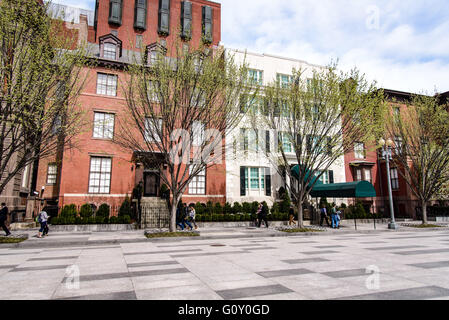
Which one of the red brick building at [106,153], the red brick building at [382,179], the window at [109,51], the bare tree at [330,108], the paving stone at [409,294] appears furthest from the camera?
the red brick building at [382,179]

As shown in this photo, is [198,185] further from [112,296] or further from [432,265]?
[112,296]

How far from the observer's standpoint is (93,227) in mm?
19844

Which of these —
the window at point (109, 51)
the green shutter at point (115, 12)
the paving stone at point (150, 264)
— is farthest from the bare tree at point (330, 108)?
the green shutter at point (115, 12)

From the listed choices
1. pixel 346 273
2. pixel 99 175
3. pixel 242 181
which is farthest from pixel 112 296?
pixel 242 181

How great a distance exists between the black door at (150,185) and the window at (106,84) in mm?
7820

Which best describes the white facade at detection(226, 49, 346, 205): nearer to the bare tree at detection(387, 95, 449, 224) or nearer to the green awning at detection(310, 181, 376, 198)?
the green awning at detection(310, 181, 376, 198)

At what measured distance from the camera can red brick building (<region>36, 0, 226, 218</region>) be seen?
2369 cm

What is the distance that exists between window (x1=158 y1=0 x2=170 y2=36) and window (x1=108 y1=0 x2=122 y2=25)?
13.4 ft

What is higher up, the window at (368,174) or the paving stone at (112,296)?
the window at (368,174)

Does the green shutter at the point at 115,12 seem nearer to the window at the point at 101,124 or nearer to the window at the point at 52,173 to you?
the window at the point at 101,124

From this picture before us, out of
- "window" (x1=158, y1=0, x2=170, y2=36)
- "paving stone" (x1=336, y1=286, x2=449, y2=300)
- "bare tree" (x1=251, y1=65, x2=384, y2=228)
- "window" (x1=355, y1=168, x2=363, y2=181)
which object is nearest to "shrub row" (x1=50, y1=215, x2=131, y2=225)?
"bare tree" (x1=251, y1=65, x2=384, y2=228)

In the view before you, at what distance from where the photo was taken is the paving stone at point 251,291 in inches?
194

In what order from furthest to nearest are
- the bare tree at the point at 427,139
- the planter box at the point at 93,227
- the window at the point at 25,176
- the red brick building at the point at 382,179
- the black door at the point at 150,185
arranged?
the red brick building at the point at 382,179 → the black door at the point at 150,185 → the bare tree at the point at 427,139 → the window at the point at 25,176 → the planter box at the point at 93,227

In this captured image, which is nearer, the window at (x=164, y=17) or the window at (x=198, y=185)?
the window at (x=198, y=185)
